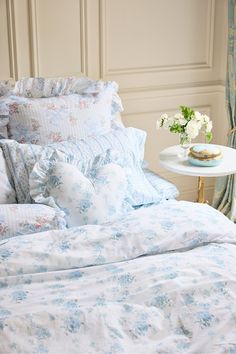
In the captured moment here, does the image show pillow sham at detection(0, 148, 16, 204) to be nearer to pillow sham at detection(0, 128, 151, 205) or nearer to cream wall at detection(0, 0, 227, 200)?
pillow sham at detection(0, 128, 151, 205)

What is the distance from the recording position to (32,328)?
1.57m

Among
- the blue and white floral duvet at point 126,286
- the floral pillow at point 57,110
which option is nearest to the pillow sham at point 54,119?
the floral pillow at point 57,110

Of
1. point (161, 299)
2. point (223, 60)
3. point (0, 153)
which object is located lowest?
point (161, 299)

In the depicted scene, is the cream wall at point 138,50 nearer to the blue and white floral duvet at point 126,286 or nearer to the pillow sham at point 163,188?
the pillow sham at point 163,188

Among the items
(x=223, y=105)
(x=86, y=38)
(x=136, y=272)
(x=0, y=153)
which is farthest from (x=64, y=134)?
(x=223, y=105)

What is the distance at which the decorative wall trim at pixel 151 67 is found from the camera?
126 inches

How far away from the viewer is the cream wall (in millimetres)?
3029

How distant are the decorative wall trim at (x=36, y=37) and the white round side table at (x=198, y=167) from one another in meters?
0.68

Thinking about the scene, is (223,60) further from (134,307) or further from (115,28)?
(134,307)

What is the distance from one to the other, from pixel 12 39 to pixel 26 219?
1.22 m

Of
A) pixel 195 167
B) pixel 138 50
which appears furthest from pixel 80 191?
pixel 138 50

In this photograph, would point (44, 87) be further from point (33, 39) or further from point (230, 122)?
point (230, 122)

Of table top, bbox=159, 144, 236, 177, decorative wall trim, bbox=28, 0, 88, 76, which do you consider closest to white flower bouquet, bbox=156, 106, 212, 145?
table top, bbox=159, 144, 236, 177

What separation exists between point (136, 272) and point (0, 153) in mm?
907
